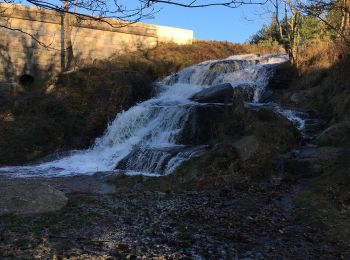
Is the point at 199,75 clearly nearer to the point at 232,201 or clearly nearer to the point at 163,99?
the point at 163,99

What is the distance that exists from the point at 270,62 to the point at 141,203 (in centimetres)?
1340

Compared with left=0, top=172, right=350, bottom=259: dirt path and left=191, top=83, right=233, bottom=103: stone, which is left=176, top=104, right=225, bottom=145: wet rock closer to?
left=191, top=83, right=233, bottom=103: stone

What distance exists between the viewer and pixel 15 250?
4.67 metres

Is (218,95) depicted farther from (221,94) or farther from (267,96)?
(267,96)

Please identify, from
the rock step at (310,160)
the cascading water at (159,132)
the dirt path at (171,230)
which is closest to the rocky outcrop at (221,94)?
the cascading water at (159,132)

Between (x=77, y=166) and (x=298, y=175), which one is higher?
(x=298, y=175)

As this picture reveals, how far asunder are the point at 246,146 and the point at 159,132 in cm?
499

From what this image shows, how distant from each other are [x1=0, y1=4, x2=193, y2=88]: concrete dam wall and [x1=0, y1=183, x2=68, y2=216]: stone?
44.6ft

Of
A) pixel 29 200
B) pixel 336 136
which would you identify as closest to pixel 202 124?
pixel 336 136

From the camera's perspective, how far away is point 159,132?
13.8 meters

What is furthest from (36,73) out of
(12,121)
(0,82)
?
(12,121)

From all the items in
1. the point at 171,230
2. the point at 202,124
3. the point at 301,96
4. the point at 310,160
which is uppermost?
the point at 301,96

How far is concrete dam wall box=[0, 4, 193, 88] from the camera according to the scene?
68.4 feet

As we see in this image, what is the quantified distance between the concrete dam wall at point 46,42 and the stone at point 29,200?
13.6 metres
